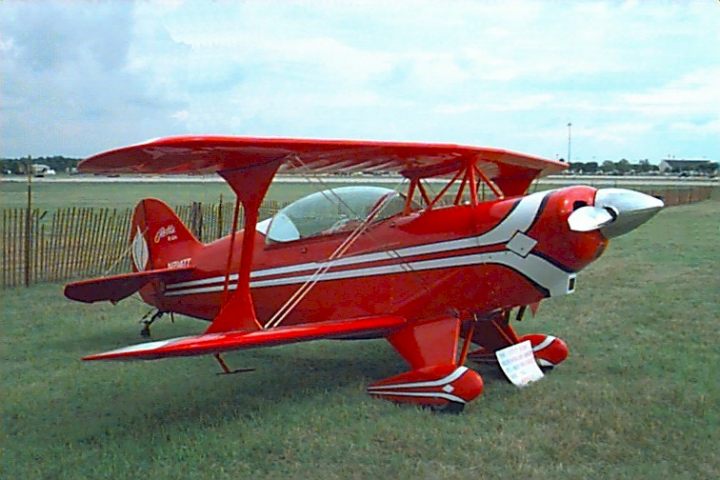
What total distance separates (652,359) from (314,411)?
3100 millimetres

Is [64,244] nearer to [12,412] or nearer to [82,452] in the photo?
[12,412]

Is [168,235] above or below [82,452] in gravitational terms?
above

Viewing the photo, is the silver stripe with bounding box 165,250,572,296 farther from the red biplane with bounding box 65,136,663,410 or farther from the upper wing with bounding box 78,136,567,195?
the upper wing with bounding box 78,136,567,195

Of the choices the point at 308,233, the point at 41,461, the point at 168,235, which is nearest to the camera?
the point at 41,461

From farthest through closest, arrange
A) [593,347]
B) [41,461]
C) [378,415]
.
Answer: [593,347] → [378,415] → [41,461]

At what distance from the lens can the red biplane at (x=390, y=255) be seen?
4.62 metres

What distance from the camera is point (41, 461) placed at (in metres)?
3.88

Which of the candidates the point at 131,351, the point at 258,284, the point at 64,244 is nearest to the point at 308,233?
the point at 258,284

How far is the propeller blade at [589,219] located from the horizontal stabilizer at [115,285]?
368 centimetres

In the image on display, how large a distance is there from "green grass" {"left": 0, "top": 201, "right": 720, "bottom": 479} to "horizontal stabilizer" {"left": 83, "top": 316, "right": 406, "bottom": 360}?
0.49 m

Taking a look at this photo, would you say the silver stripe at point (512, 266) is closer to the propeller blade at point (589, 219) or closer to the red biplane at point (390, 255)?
the red biplane at point (390, 255)

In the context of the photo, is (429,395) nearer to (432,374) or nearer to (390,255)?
(432,374)

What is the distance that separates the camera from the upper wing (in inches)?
167

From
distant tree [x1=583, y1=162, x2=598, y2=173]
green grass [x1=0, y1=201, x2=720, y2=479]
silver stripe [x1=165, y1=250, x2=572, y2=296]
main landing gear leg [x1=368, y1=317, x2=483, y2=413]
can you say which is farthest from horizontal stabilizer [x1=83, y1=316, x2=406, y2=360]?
distant tree [x1=583, y1=162, x2=598, y2=173]
